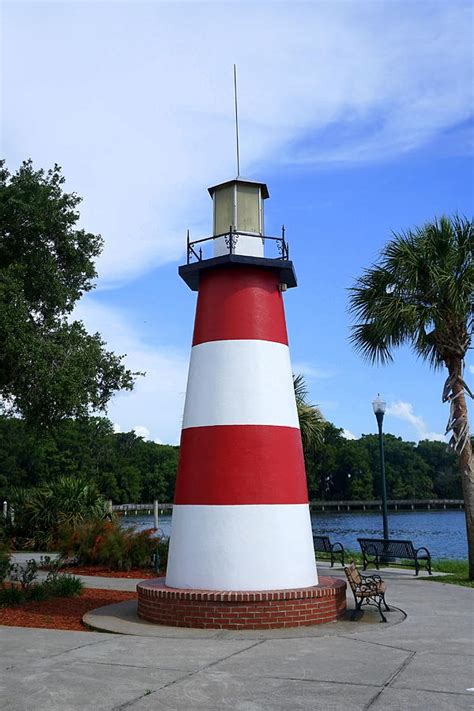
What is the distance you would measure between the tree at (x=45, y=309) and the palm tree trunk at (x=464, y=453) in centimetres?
863

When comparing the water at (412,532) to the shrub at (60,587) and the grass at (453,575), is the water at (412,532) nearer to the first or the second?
the shrub at (60,587)

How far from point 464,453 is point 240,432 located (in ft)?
24.9

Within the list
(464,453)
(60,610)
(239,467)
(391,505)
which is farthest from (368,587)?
(391,505)

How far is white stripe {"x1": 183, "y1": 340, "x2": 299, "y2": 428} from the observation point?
11.5 metres

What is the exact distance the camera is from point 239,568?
433 inches

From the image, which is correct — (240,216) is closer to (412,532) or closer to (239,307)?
(239,307)

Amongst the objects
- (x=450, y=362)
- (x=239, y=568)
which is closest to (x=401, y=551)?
(x=450, y=362)

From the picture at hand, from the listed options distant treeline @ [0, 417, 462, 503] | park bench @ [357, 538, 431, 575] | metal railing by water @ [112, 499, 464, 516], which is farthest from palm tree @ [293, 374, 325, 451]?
metal railing by water @ [112, 499, 464, 516]

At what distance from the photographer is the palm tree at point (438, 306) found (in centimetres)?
1662

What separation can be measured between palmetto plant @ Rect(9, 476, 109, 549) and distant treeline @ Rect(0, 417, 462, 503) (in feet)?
166

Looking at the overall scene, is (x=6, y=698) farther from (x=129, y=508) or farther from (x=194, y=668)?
(x=129, y=508)

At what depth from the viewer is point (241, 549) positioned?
11.0m

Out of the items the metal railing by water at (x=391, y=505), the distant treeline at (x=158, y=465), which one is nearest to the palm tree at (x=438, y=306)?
the distant treeline at (x=158, y=465)

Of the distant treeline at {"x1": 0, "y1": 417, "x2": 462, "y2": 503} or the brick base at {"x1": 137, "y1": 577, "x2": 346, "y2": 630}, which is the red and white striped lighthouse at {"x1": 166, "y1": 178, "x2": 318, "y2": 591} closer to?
the brick base at {"x1": 137, "y1": 577, "x2": 346, "y2": 630}
